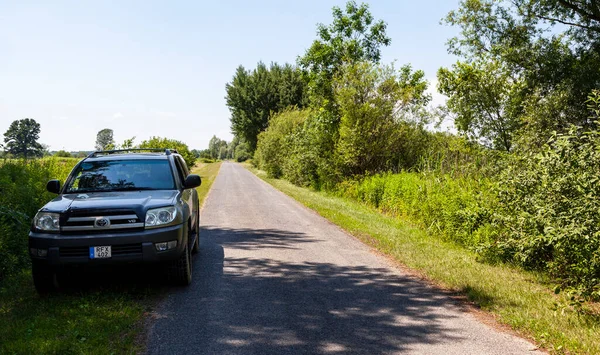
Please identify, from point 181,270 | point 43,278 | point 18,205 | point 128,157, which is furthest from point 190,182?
point 18,205

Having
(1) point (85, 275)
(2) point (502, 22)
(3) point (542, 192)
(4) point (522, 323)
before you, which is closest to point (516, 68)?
(2) point (502, 22)

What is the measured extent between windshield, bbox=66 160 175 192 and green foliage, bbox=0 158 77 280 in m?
1.23

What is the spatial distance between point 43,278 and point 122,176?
1912 mm

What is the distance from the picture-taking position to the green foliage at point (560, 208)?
18.9 ft

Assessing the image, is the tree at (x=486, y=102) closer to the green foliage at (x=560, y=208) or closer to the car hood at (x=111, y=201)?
the green foliage at (x=560, y=208)

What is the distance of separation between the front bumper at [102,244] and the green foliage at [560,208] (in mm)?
5134

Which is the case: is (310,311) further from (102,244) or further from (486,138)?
(486,138)

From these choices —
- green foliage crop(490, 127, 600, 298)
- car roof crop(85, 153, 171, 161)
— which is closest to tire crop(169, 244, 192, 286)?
car roof crop(85, 153, 171, 161)

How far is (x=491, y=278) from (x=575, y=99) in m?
13.1

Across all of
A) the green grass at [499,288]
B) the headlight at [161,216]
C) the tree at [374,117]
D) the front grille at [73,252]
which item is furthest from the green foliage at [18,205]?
the tree at [374,117]

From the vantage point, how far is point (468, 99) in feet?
76.3

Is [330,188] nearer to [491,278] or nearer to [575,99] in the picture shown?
[575,99]

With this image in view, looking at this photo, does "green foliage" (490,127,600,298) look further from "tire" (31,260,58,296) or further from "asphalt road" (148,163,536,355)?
"tire" (31,260,58,296)

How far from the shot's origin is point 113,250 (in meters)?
5.65
